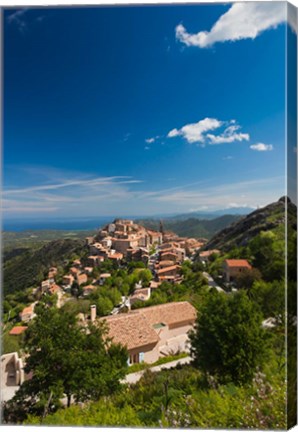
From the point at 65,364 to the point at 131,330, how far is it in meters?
0.65

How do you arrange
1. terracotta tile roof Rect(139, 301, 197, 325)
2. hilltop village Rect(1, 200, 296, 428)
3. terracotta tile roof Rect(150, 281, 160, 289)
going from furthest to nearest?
1. terracotta tile roof Rect(150, 281, 160, 289)
2. terracotta tile roof Rect(139, 301, 197, 325)
3. hilltop village Rect(1, 200, 296, 428)

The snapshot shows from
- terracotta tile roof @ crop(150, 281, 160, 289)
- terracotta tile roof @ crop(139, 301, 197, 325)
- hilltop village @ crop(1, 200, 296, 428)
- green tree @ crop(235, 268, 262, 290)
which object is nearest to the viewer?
hilltop village @ crop(1, 200, 296, 428)

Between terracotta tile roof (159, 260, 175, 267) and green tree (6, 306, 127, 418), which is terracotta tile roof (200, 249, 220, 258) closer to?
terracotta tile roof (159, 260, 175, 267)

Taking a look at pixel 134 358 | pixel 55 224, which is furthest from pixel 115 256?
pixel 134 358

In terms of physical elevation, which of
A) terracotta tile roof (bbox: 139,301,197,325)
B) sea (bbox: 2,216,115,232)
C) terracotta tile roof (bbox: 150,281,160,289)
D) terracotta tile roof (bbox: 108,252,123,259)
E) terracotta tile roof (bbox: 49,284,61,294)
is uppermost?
sea (bbox: 2,216,115,232)

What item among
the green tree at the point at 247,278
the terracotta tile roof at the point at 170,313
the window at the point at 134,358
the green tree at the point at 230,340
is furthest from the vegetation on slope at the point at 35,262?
the green tree at the point at 247,278

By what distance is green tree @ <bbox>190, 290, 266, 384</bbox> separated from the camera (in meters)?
3.37

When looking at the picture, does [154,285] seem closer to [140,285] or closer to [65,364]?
[140,285]

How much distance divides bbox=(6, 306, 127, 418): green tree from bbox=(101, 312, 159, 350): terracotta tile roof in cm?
8

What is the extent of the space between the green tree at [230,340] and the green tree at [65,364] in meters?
0.72

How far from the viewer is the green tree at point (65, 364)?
3.44 metres

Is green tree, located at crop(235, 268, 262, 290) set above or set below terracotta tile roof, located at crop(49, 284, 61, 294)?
above

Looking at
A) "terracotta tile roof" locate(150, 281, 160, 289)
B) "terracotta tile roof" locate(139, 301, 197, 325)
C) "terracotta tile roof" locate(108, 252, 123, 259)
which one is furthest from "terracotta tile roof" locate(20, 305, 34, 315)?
"terracotta tile roof" locate(150, 281, 160, 289)

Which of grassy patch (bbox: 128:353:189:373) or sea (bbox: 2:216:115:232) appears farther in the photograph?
sea (bbox: 2:216:115:232)
